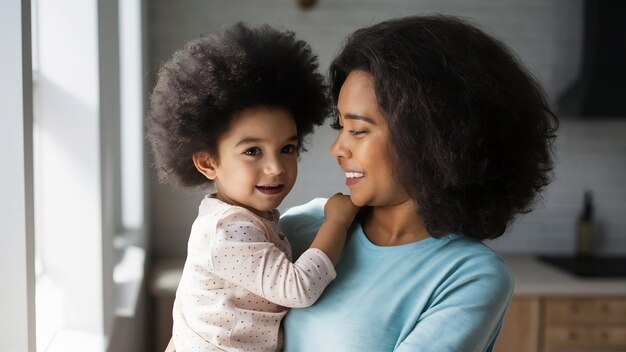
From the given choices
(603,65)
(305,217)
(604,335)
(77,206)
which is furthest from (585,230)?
(77,206)

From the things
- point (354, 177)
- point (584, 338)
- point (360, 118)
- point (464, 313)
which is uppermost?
point (360, 118)

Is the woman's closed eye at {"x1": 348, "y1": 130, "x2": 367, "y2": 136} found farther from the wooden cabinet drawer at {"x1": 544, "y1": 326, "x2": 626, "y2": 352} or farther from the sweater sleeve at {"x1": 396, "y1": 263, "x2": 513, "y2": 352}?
the wooden cabinet drawer at {"x1": 544, "y1": 326, "x2": 626, "y2": 352}

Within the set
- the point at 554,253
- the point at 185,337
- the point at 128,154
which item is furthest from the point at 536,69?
the point at 185,337

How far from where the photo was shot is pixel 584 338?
3410 millimetres

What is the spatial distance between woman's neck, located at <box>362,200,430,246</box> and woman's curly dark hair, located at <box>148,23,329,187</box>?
0.94ft

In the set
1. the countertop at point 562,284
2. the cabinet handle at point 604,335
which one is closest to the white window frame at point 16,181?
the countertop at point 562,284

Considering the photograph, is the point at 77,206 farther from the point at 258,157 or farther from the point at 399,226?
the point at 399,226

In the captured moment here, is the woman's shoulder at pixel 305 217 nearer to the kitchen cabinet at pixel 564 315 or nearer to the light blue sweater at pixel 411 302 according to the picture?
the light blue sweater at pixel 411 302

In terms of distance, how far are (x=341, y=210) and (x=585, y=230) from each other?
272 cm

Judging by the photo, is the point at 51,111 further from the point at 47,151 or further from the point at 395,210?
the point at 395,210

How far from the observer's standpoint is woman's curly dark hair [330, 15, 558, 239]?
1.32 metres

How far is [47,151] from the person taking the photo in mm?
2049

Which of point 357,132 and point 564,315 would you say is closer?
point 357,132

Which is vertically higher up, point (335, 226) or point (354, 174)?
point (354, 174)
